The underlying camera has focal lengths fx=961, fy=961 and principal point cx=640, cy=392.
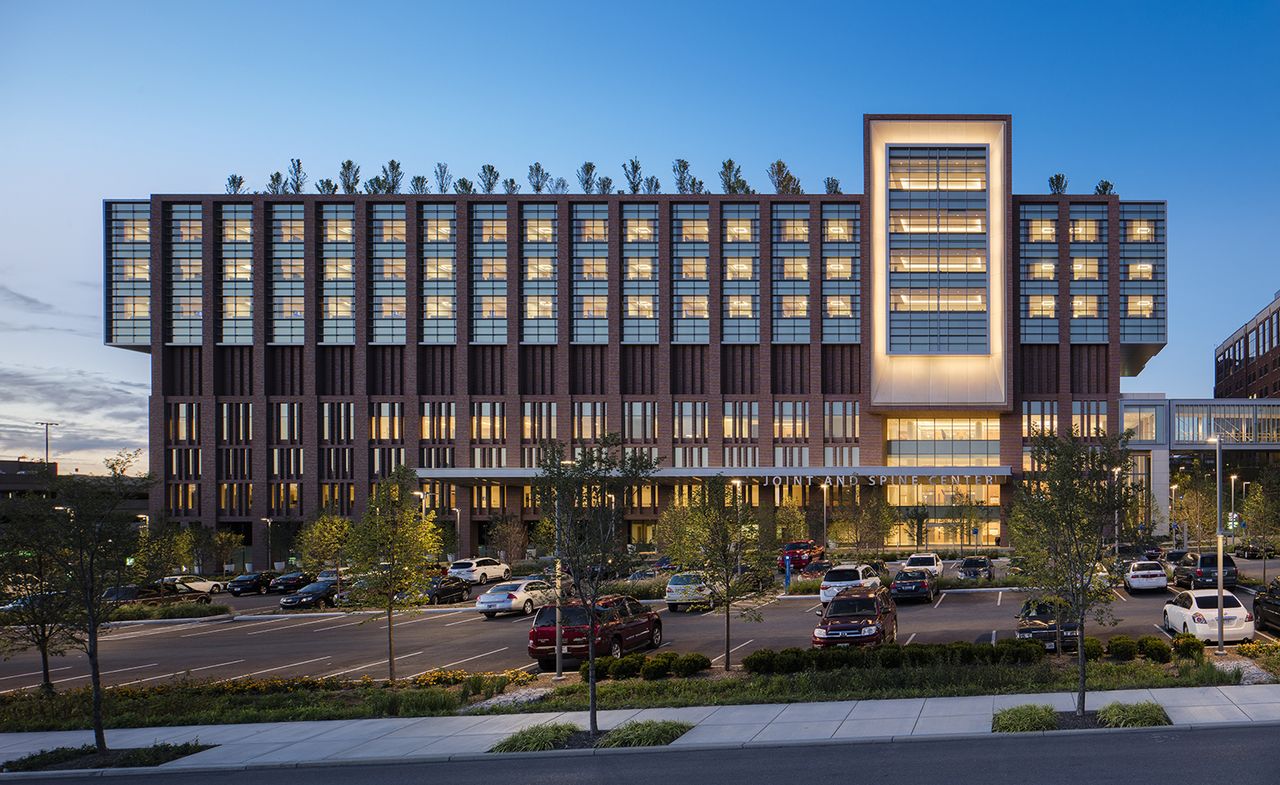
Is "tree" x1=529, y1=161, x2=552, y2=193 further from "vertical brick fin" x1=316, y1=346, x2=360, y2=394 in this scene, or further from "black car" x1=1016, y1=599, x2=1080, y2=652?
"black car" x1=1016, y1=599, x2=1080, y2=652

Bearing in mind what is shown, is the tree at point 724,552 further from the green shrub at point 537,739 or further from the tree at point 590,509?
the green shrub at point 537,739

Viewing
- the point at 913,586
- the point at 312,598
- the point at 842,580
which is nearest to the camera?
the point at 842,580

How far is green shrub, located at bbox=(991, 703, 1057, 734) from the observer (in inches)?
672

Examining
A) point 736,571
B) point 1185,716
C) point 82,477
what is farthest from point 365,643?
point 1185,716

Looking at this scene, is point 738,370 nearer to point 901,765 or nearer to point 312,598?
point 312,598

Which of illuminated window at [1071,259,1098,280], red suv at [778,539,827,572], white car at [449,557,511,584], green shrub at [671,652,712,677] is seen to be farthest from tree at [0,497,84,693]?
illuminated window at [1071,259,1098,280]

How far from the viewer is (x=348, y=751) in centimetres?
1819

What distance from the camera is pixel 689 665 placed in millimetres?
24297

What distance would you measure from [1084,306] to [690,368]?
126 ft

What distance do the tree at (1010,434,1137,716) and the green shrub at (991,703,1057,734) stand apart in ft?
2.72

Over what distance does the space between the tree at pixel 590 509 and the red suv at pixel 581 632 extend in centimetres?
750

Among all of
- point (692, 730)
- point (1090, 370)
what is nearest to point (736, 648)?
point (692, 730)

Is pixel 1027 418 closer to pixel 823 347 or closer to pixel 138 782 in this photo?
pixel 823 347

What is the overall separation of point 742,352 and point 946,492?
2411 cm
